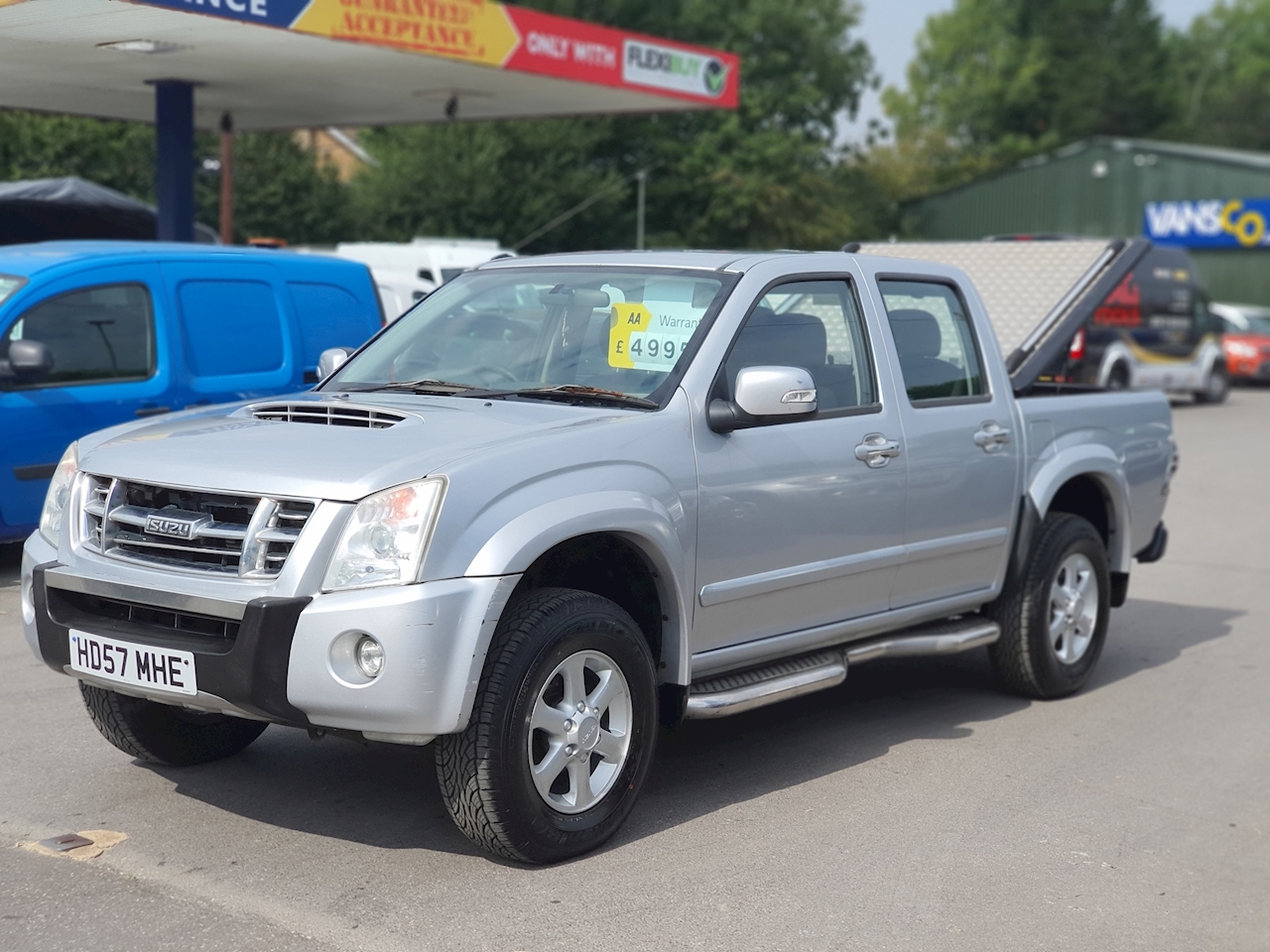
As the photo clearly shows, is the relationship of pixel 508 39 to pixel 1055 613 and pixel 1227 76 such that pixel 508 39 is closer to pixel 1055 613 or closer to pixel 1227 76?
pixel 1055 613

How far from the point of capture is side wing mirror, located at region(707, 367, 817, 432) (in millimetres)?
4922

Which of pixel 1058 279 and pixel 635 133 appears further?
pixel 635 133

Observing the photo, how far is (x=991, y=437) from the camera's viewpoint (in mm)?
6262

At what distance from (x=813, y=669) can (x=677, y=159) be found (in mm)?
40792

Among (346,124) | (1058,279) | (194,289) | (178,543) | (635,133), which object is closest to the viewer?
(178,543)

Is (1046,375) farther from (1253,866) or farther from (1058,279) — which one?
(1253,866)

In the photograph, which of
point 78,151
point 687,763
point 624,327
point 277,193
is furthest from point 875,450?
point 277,193

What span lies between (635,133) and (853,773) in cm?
3970

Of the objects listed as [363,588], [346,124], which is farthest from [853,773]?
[346,124]

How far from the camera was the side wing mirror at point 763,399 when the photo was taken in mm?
4922

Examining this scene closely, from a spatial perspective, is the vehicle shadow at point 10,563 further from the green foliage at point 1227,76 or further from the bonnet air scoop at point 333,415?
the green foliage at point 1227,76

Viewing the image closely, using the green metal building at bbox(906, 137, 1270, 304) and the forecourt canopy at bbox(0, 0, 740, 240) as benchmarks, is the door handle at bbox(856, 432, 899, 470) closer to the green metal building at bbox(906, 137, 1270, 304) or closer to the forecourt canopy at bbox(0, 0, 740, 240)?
the forecourt canopy at bbox(0, 0, 740, 240)

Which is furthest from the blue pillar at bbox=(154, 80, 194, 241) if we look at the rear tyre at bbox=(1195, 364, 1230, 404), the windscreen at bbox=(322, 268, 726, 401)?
the rear tyre at bbox=(1195, 364, 1230, 404)

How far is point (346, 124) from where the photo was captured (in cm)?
2025
